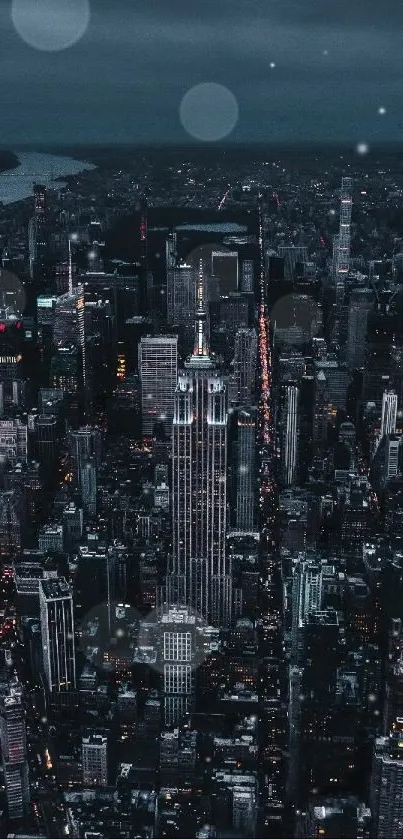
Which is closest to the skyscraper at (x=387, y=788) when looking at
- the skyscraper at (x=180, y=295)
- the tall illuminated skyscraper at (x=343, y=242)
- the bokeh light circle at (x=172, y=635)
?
the bokeh light circle at (x=172, y=635)

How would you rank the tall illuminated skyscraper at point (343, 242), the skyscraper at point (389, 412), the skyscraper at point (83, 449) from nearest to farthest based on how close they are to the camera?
the tall illuminated skyscraper at point (343, 242) → the skyscraper at point (83, 449) → the skyscraper at point (389, 412)

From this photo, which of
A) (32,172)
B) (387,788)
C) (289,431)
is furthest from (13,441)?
(387,788)

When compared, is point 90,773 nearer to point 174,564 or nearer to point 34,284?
point 174,564

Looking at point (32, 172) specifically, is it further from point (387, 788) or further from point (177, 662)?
point (387, 788)

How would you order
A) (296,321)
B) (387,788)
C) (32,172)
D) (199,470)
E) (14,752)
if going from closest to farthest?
(387,788)
(14,752)
(32,172)
(199,470)
(296,321)

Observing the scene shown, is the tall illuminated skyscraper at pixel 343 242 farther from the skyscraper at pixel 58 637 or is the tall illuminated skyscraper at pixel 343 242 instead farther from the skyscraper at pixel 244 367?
the skyscraper at pixel 58 637

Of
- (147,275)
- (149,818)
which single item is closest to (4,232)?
(147,275)
